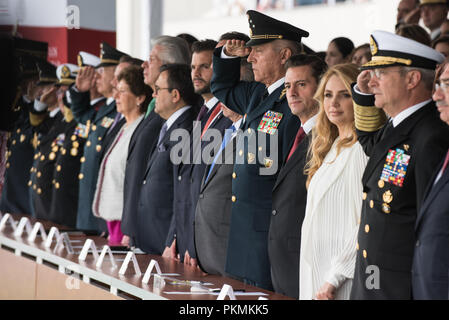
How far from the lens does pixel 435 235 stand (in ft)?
7.73

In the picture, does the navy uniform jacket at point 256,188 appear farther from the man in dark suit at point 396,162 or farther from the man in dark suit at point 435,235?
the man in dark suit at point 435,235

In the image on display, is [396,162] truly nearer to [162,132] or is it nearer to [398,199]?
[398,199]

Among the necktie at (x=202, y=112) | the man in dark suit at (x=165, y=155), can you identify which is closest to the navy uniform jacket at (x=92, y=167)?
the man in dark suit at (x=165, y=155)

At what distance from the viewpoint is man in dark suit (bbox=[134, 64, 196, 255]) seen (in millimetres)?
4262

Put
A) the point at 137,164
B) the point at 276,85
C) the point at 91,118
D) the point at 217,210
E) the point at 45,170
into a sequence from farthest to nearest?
the point at 45,170
the point at 91,118
the point at 137,164
the point at 217,210
the point at 276,85

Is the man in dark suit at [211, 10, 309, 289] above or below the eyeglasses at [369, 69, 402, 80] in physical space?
below

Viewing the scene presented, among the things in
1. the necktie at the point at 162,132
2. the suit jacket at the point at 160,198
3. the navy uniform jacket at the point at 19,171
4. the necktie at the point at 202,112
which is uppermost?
the necktie at the point at 202,112

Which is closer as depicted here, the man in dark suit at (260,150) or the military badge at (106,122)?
the man in dark suit at (260,150)

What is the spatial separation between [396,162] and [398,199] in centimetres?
12

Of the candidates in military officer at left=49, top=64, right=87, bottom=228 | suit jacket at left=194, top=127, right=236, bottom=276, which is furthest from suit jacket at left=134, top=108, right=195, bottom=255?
military officer at left=49, top=64, right=87, bottom=228

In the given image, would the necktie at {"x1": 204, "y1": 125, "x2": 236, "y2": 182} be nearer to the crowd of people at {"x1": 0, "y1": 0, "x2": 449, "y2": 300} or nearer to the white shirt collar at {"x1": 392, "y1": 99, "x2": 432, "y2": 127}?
the crowd of people at {"x1": 0, "y1": 0, "x2": 449, "y2": 300}

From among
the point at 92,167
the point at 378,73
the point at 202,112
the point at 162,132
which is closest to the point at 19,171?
the point at 92,167

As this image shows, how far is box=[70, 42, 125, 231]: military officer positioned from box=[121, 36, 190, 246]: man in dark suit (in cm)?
56

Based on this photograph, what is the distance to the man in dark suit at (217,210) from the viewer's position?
3.63m
